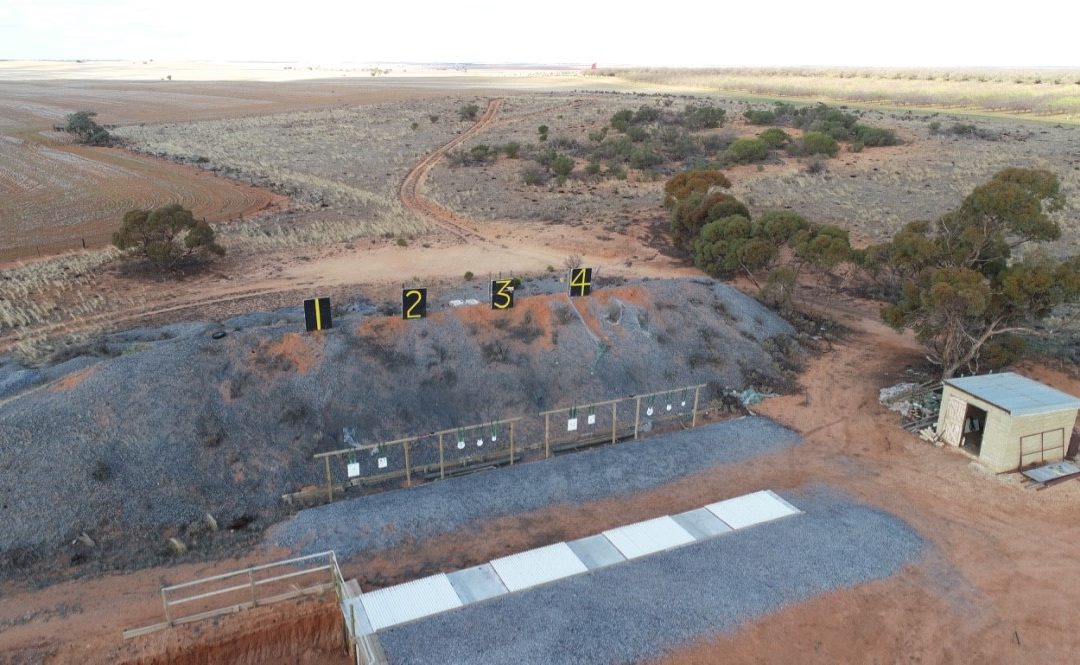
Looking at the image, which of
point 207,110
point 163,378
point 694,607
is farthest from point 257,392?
point 207,110

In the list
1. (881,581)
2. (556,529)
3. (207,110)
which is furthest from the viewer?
(207,110)

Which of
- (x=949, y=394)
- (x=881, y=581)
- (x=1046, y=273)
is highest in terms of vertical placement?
(x=1046, y=273)

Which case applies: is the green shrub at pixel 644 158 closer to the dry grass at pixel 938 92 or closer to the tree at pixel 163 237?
the tree at pixel 163 237

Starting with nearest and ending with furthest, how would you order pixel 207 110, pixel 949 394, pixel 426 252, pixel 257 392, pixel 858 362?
1. pixel 257 392
2. pixel 949 394
3. pixel 858 362
4. pixel 426 252
5. pixel 207 110

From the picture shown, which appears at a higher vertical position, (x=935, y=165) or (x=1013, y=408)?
(x=935, y=165)

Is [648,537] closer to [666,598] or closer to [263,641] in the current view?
[666,598]

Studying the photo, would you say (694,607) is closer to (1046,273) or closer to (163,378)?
(163,378)

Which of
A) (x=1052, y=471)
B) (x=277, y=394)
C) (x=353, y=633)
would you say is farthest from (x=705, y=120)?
(x=353, y=633)
